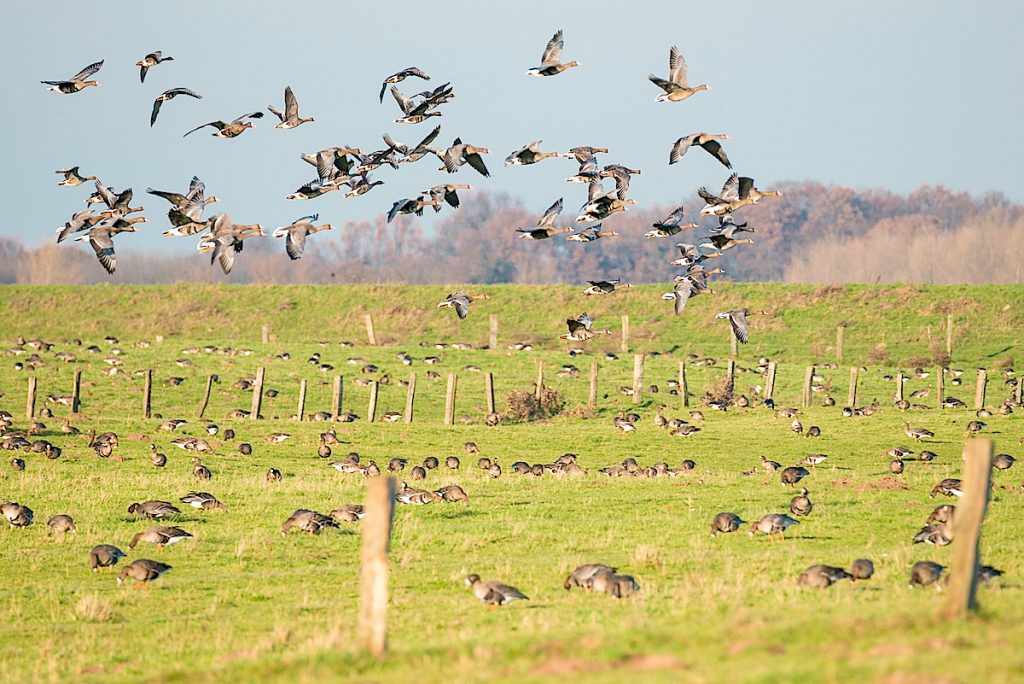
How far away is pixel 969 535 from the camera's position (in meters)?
13.1

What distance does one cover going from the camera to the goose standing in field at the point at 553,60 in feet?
80.4

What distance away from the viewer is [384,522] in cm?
1329

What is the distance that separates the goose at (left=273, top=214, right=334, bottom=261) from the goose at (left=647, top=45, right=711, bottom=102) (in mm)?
6381

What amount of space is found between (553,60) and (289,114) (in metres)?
4.99

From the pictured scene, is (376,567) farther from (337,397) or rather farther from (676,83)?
(337,397)

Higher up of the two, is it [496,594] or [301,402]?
[301,402]

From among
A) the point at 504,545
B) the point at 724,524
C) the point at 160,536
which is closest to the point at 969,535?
the point at 724,524

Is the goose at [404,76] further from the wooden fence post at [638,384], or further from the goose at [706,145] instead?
the wooden fence post at [638,384]

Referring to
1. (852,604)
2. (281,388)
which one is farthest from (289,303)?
(852,604)

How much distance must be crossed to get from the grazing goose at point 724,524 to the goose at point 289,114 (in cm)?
1069

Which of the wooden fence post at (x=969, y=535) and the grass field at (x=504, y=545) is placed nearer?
the grass field at (x=504, y=545)

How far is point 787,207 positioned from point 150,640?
171025 millimetres

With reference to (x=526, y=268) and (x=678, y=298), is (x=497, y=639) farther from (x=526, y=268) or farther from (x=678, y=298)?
(x=526, y=268)

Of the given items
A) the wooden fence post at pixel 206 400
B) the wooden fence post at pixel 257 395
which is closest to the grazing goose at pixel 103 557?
the wooden fence post at pixel 257 395
